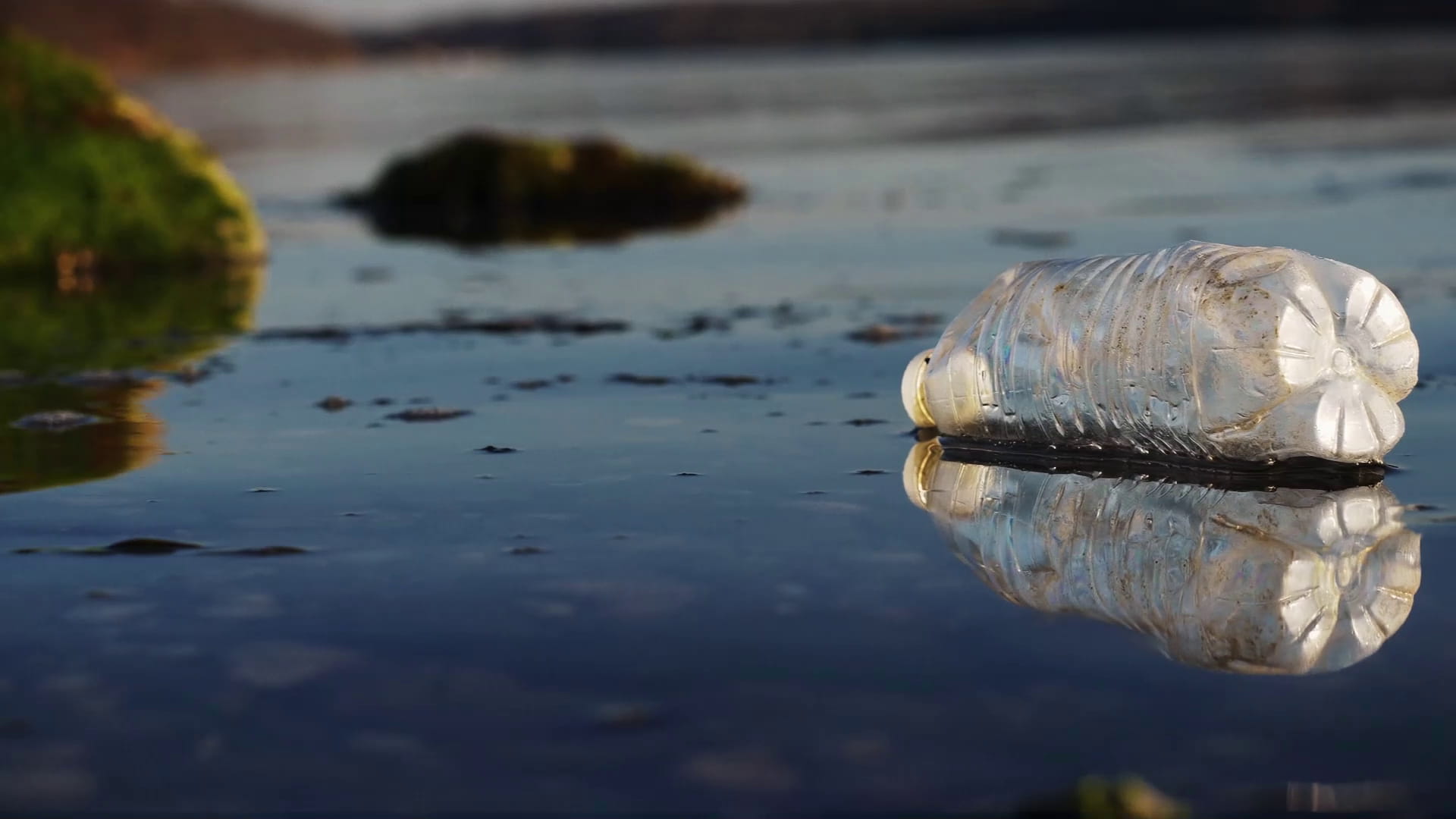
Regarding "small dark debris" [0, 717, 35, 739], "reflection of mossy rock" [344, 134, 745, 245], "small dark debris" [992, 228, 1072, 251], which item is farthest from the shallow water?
"reflection of mossy rock" [344, 134, 745, 245]

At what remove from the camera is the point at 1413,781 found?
2307mm

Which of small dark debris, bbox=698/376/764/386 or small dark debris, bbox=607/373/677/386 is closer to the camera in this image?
small dark debris, bbox=698/376/764/386

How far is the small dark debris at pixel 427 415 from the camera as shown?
5586mm

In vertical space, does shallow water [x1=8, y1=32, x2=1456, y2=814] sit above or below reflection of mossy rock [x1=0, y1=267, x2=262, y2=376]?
below

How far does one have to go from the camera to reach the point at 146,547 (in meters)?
3.84

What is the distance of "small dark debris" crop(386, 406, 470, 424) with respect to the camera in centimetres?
559

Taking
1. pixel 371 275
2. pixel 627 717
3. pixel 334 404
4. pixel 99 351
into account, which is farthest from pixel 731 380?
pixel 371 275

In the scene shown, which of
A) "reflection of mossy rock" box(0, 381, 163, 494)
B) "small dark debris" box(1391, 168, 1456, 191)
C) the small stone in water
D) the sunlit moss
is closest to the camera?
"reflection of mossy rock" box(0, 381, 163, 494)

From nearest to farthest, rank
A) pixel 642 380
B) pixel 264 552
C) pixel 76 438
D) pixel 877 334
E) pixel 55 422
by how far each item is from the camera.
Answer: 1. pixel 264 552
2. pixel 76 438
3. pixel 55 422
4. pixel 642 380
5. pixel 877 334

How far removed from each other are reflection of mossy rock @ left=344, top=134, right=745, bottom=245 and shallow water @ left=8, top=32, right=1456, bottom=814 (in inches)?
256

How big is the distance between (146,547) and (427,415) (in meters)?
1.85

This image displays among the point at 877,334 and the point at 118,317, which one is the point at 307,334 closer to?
the point at 118,317

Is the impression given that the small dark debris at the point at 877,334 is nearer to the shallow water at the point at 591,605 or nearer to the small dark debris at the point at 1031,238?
the shallow water at the point at 591,605

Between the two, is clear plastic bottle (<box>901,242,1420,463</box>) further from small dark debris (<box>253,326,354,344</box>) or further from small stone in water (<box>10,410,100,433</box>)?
small dark debris (<box>253,326,354,344</box>)
